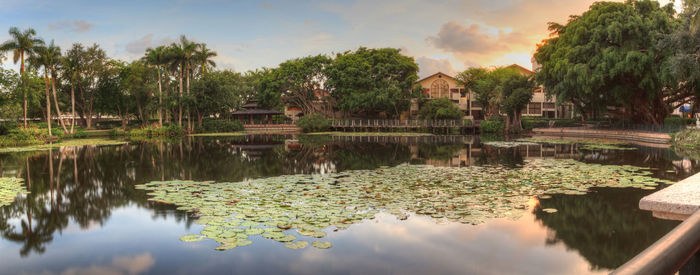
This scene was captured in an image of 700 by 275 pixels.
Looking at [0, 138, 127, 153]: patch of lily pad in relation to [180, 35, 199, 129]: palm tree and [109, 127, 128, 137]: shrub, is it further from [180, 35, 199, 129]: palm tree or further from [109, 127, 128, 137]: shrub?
[180, 35, 199, 129]: palm tree

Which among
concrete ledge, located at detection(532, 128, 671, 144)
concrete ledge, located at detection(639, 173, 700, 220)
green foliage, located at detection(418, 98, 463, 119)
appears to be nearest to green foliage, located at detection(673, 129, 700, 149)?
concrete ledge, located at detection(532, 128, 671, 144)

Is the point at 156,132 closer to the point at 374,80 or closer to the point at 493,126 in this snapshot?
the point at 374,80

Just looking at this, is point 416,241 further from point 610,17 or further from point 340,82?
point 340,82

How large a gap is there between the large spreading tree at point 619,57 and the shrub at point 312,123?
23224mm

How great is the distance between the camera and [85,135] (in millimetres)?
37562

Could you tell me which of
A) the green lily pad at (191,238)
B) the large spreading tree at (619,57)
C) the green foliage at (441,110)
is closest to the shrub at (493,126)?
the green foliage at (441,110)

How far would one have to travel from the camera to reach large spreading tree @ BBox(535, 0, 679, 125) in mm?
26672

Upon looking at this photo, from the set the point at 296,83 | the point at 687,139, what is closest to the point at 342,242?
the point at 687,139

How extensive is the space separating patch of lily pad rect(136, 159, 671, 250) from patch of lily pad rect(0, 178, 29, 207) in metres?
2.58

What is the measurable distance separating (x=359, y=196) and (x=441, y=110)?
125 ft

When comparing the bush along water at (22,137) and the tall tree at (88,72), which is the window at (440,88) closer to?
the tall tree at (88,72)

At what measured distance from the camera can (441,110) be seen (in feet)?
151

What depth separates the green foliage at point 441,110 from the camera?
46.0 metres

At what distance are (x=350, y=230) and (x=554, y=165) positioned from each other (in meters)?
10.4
